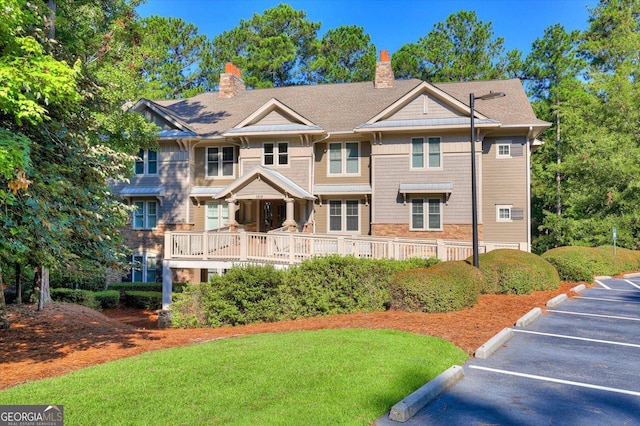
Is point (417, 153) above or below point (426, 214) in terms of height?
above

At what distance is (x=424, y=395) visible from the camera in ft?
18.6

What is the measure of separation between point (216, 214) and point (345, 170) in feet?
23.7

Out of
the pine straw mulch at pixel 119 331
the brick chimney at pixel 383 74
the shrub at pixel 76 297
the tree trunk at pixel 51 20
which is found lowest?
the shrub at pixel 76 297

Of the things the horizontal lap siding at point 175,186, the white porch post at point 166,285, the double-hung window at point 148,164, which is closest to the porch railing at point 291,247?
the white porch post at point 166,285

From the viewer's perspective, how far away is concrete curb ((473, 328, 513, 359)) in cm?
788

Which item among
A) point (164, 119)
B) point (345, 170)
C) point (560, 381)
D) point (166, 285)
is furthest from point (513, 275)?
point (164, 119)

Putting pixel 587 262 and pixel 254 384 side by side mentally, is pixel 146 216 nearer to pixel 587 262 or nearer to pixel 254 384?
pixel 254 384

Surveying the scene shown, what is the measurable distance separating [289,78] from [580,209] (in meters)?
29.6

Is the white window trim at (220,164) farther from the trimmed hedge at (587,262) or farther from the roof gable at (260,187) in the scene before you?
the trimmed hedge at (587,262)

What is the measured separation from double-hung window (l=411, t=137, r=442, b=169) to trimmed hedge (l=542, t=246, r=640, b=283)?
6.34 meters

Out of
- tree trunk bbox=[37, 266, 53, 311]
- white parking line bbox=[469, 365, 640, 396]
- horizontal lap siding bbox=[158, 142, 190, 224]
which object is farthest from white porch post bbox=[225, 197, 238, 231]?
white parking line bbox=[469, 365, 640, 396]

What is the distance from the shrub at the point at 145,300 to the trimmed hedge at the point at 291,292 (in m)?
6.86

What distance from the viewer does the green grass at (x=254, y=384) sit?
5059mm

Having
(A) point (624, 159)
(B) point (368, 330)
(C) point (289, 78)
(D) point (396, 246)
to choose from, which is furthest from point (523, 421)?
(C) point (289, 78)
